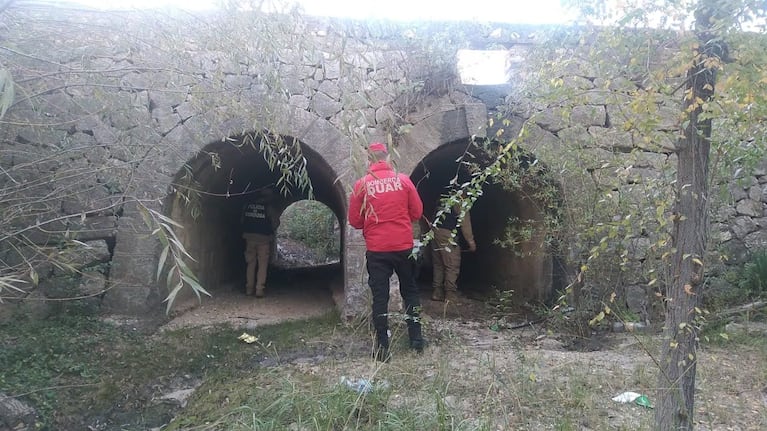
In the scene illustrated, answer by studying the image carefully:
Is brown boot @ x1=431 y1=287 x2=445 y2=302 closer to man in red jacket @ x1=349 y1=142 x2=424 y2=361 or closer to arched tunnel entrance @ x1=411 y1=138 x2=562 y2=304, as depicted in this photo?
arched tunnel entrance @ x1=411 y1=138 x2=562 y2=304

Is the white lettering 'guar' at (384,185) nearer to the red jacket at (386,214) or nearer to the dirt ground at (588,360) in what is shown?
the red jacket at (386,214)

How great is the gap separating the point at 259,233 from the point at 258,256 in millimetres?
321

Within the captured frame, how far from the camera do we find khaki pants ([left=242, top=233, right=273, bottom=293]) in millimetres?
6934

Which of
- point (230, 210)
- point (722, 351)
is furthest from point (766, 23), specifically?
point (230, 210)

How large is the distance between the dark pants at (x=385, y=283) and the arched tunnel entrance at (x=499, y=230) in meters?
0.96

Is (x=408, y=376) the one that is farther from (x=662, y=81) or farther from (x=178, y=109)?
(x=178, y=109)

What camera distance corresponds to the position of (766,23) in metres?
1.86

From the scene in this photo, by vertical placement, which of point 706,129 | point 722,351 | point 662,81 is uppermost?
point 662,81

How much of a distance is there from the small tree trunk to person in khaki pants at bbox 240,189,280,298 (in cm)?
542

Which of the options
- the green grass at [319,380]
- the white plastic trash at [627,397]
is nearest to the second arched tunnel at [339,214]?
the green grass at [319,380]

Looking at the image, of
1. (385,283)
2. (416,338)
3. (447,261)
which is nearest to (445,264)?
(447,261)

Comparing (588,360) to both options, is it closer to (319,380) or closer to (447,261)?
(319,380)

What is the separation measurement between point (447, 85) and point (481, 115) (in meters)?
0.46

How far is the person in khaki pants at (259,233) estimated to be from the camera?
6.95 m
